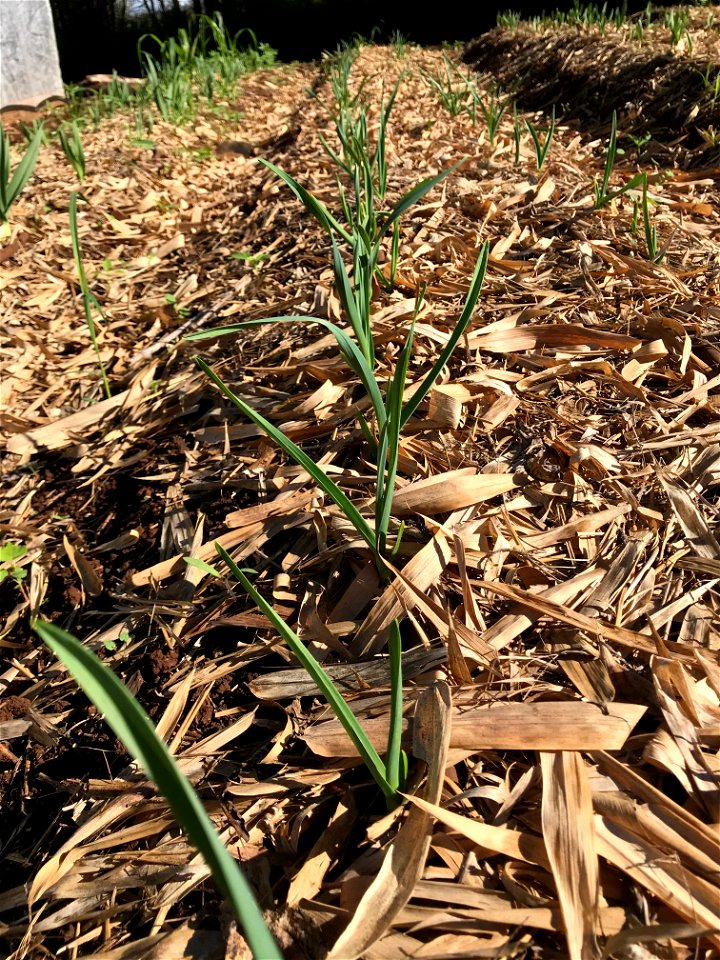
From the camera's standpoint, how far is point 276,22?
455 inches

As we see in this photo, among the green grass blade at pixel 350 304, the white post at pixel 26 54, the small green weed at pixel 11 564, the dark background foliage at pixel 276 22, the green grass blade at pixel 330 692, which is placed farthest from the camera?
the dark background foliage at pixel 276 22

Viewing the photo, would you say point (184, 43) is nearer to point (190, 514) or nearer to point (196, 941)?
point (190, 514)

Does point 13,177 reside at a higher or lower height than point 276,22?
lower

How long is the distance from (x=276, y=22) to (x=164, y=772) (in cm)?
1389

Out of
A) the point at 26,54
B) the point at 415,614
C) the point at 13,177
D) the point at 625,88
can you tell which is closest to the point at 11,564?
the point at 415,614

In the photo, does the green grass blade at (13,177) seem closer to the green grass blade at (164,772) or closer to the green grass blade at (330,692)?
the green grass blade at (330,692)

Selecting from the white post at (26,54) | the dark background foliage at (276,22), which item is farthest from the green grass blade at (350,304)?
the dark background foliage at (276,22)

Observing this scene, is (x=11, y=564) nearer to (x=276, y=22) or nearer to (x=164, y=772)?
(x=164, y=772)

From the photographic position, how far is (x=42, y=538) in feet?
4.12

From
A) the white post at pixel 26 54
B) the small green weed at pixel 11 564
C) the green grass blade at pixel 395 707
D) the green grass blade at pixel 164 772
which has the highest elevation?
the white post at pixel 26 54

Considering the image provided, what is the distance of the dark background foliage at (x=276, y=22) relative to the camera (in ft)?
33.5

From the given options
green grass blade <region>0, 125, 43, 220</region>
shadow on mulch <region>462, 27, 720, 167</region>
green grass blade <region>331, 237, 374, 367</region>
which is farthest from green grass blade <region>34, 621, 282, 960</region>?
shadow on mulch <region>462, 27, 720, 167</region>

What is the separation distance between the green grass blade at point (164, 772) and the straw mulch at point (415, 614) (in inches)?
11.4

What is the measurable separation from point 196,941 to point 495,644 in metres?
0.44
